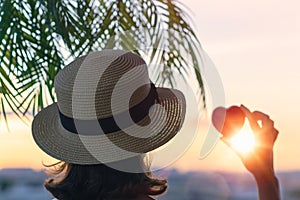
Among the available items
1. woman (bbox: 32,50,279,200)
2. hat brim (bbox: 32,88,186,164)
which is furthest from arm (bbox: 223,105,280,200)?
hat brim (bbox: 32,88,186,164)

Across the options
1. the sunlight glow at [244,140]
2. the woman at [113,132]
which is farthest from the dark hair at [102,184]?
the sunlight glow at [244,140]

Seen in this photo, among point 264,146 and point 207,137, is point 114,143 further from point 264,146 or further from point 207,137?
point 207,137

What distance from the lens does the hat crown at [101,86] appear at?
109 centimetres

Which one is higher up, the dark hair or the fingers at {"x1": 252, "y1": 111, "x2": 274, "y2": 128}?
the fingers at {"x1": 252, "y1": 111, "x2": 274, "y2": 128}

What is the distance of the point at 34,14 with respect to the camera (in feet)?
8.66

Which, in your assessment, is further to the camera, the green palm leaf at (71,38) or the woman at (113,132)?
the green palm leaf at (71,38)

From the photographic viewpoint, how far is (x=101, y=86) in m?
1.09

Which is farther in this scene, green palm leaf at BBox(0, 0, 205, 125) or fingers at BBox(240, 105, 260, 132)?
green palm leaf at BBox(0, 0, 205, 125)

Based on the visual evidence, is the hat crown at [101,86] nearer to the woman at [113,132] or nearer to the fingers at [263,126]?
the woman at [113,132]

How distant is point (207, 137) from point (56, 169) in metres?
0.57

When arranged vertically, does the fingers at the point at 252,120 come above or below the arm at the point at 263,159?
above

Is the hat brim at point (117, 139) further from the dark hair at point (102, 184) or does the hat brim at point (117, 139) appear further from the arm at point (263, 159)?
the arm at point (263, 159)

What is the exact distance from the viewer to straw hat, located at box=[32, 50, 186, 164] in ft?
3.55

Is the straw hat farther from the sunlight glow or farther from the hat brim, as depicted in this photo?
the sunlight glow
